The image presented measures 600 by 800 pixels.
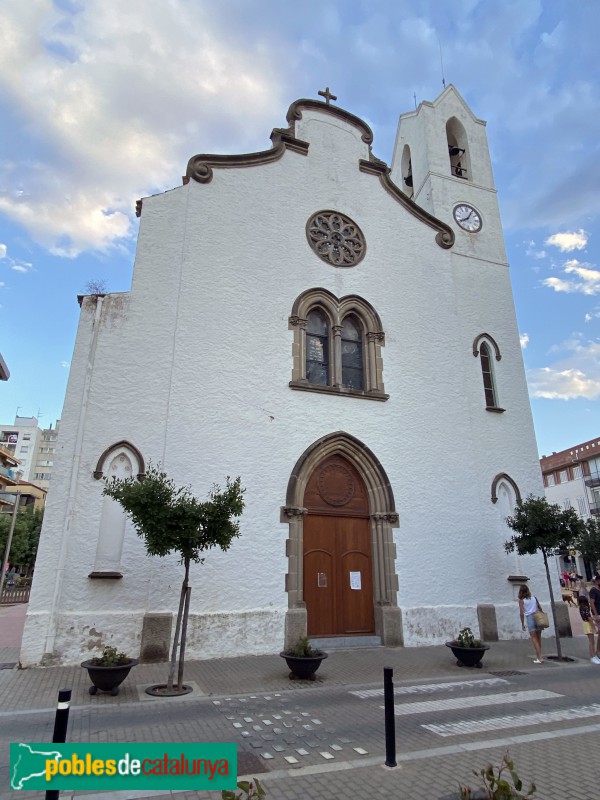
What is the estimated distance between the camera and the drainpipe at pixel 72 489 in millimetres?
10133

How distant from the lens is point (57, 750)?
2.96 meters

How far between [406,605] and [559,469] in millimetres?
45781

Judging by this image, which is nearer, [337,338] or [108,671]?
[108,671]

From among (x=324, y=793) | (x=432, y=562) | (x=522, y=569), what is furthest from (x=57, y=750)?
(x=522, y=569)

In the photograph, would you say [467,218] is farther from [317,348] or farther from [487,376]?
[317,348]

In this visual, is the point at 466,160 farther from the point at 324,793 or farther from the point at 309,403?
the point at 324,793

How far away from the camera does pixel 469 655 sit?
34.3ft

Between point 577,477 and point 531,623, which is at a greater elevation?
point 577,477

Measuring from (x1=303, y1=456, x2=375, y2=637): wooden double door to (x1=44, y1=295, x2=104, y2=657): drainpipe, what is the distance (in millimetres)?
5389

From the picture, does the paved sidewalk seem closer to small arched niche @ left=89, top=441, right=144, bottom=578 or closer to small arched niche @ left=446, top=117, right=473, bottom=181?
small arched niche @ left=89, top=441, right=144, bottom=578

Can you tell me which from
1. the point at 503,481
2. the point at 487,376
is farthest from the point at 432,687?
the point at 487,376

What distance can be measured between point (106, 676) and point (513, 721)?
231 inches

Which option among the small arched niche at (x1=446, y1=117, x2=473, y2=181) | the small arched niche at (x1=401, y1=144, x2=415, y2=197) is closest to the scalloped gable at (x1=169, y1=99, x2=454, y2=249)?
the small arched niche at (x1=446, y1=117, x2=473, y2=181)
